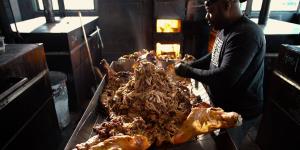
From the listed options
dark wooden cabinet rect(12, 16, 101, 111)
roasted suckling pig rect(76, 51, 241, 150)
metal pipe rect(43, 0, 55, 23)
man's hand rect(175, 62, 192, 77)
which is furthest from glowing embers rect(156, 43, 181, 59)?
man's hand rect(175, 62, 192, 77)

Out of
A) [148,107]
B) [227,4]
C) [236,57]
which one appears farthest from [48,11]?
[236,57]

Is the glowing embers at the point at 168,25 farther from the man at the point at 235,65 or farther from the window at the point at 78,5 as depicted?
the man at the point at 235,65

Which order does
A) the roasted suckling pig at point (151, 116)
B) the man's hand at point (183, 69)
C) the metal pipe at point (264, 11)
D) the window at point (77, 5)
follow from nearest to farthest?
1. the roasted suckling pig at point (151, 116)
2. the man's hand at point (183, 69)
3. the metal pipe at point (264, 11)
4. the window at point (77, 5)

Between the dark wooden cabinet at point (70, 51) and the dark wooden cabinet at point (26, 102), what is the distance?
2.96ft

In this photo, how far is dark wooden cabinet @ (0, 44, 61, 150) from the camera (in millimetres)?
2479

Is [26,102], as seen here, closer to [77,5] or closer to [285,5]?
[77,5]

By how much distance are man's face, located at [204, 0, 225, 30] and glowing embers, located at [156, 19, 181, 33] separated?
9.49ft

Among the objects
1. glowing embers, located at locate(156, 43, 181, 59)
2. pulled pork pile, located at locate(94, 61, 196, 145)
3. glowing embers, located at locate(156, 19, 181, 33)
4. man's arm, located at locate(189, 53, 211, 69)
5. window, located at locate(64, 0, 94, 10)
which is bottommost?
glowing embers, located at locate(156, 43, 181, 59)

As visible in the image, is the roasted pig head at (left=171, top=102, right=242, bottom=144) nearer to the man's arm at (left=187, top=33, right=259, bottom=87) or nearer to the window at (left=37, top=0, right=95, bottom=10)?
the man's arm at (left=187, top=33, right=259, bottom=87)

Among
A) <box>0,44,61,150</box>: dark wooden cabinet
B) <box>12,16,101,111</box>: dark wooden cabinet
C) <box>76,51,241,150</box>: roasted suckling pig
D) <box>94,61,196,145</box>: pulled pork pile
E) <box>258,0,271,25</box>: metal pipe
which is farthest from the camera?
<box>258,0,271,25</box>: metal pipe

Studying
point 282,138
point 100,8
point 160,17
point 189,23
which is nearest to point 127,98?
point 282,138

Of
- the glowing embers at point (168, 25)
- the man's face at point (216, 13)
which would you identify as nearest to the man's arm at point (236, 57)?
the man's face at point (216, 13)

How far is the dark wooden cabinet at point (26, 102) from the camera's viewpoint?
8.13 feet

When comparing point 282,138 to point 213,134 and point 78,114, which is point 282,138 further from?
point 78,114
